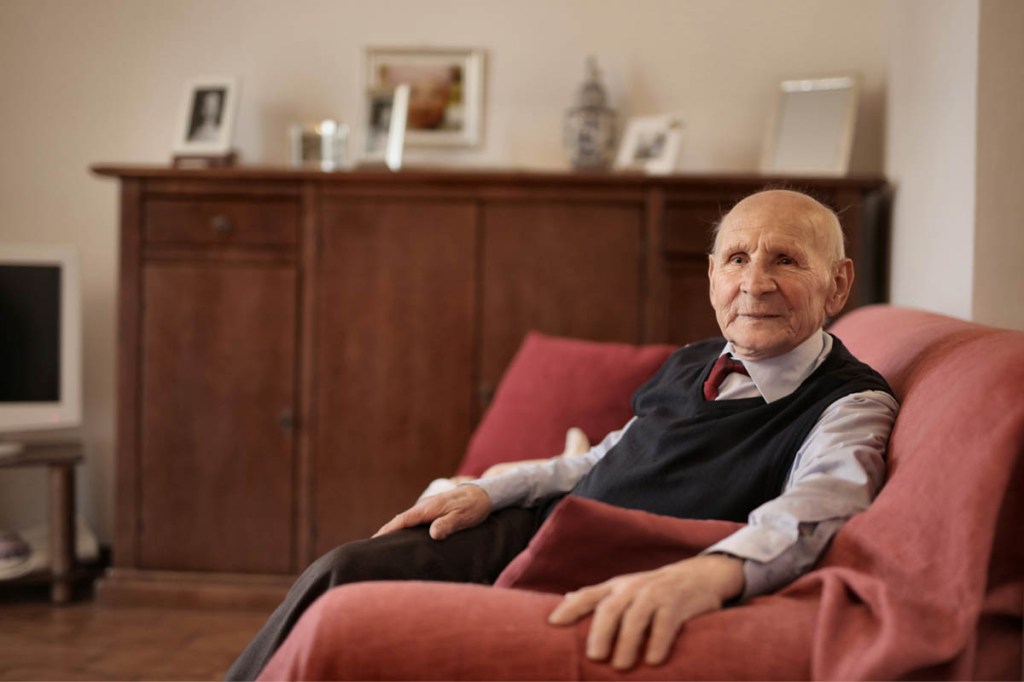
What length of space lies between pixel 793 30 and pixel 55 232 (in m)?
2.72

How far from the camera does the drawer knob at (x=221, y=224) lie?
10.6 feet

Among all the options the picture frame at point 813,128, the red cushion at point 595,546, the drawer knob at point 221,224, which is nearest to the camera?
the red cushion at point 595,546

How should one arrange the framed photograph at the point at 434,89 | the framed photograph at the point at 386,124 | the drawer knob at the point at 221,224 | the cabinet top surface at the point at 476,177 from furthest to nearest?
the framed photograph at the point at 434,89 → the framed photograph at the point at 386,124 → the drawer knob at the point at 221,224 → the cabinet top surface at the point at 476,177

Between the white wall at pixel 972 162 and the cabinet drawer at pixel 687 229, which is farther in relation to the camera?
the cabinet drawer at pixel 687 229

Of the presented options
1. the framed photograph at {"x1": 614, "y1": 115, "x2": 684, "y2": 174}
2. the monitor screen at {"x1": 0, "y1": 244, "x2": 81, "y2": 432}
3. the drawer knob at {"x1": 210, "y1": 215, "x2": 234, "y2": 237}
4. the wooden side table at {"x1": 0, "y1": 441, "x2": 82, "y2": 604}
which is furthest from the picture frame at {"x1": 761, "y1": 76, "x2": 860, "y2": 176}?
the wooden side table at {"x1": 0, "y1": 441, "x2": 82, "y2": 604}

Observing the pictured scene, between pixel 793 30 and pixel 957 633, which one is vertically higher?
pixel 793 30

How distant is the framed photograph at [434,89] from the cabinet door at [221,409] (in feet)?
2.64

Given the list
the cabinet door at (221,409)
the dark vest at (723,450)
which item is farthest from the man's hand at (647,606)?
the cabinet door at (221,409)

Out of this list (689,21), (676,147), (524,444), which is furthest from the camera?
(689,21)

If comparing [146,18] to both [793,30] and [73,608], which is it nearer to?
[73,608]

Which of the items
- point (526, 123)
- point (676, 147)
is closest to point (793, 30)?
point (676, 147)

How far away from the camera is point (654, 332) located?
3188 millimetres

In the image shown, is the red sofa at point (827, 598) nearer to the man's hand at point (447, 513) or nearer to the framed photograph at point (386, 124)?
the man's hand at point (447, 513)

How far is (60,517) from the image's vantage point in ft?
10.8
